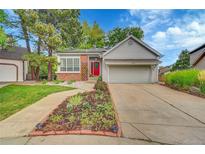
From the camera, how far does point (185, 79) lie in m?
10.6

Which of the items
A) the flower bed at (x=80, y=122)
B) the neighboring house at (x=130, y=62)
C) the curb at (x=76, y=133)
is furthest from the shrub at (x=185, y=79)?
the curb at (x=76, y=133)

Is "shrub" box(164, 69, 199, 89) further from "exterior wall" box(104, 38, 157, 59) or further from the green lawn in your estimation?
the green lawn

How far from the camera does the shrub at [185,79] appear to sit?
998 cm

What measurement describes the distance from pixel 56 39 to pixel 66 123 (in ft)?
39.6

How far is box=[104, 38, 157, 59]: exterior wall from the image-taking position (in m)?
15.2

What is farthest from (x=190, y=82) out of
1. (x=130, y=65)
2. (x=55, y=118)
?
(x=55, y=118)

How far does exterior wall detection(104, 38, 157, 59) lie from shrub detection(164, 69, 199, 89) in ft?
12.2

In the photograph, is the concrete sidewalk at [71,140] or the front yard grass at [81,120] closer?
the concrete sidewalk at [71,140]

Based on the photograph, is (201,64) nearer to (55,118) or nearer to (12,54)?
(55,118)

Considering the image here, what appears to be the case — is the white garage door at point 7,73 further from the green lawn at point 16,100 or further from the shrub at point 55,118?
the shrub at point 55,118

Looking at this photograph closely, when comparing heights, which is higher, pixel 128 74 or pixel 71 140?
pixel 128 74

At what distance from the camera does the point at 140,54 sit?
15.3m

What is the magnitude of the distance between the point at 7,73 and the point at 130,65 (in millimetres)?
12018
